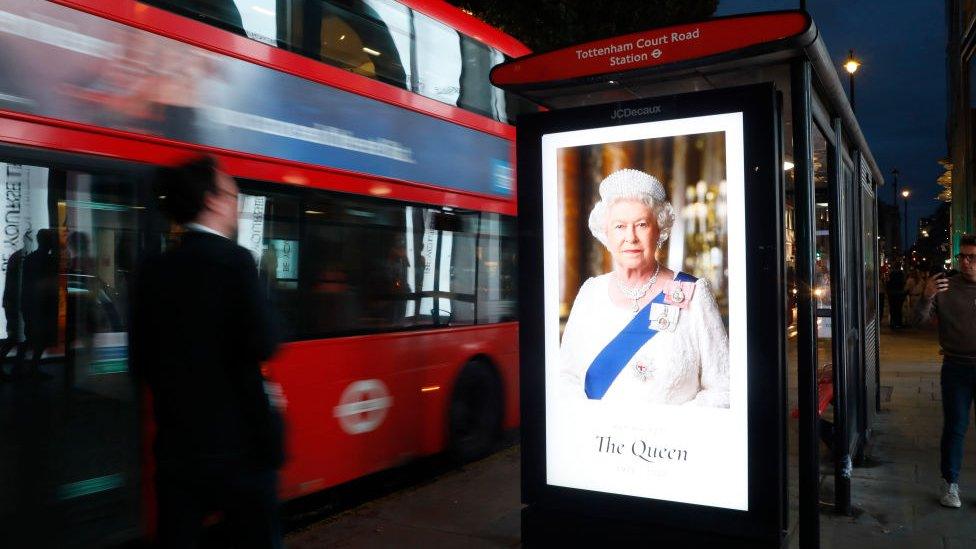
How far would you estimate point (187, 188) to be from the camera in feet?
8.29

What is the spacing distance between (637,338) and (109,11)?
130 inches

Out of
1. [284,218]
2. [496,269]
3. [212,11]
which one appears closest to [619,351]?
[284,218]

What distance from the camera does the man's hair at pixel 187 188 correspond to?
8.27ft

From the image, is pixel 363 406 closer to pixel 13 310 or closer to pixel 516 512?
pixel 516 512

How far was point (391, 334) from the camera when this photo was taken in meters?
6.15

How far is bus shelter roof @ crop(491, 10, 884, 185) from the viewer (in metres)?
3.57

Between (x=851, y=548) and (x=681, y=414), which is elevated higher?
(x=681, y=414)

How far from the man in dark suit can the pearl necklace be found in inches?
79.0

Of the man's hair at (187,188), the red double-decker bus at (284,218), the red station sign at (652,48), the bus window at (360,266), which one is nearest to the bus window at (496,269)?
the red double-decker bus at (284,218)

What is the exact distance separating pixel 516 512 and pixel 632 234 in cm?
251

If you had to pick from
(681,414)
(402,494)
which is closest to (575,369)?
(681,414)

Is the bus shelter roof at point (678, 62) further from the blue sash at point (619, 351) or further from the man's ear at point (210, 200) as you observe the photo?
the man's ear at point (210, 200)

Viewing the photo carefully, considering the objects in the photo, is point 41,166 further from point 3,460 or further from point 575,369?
point 575,369

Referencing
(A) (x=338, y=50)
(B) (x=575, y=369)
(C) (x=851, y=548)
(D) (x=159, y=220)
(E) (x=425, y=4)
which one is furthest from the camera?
(E) (x=425, y=4)
